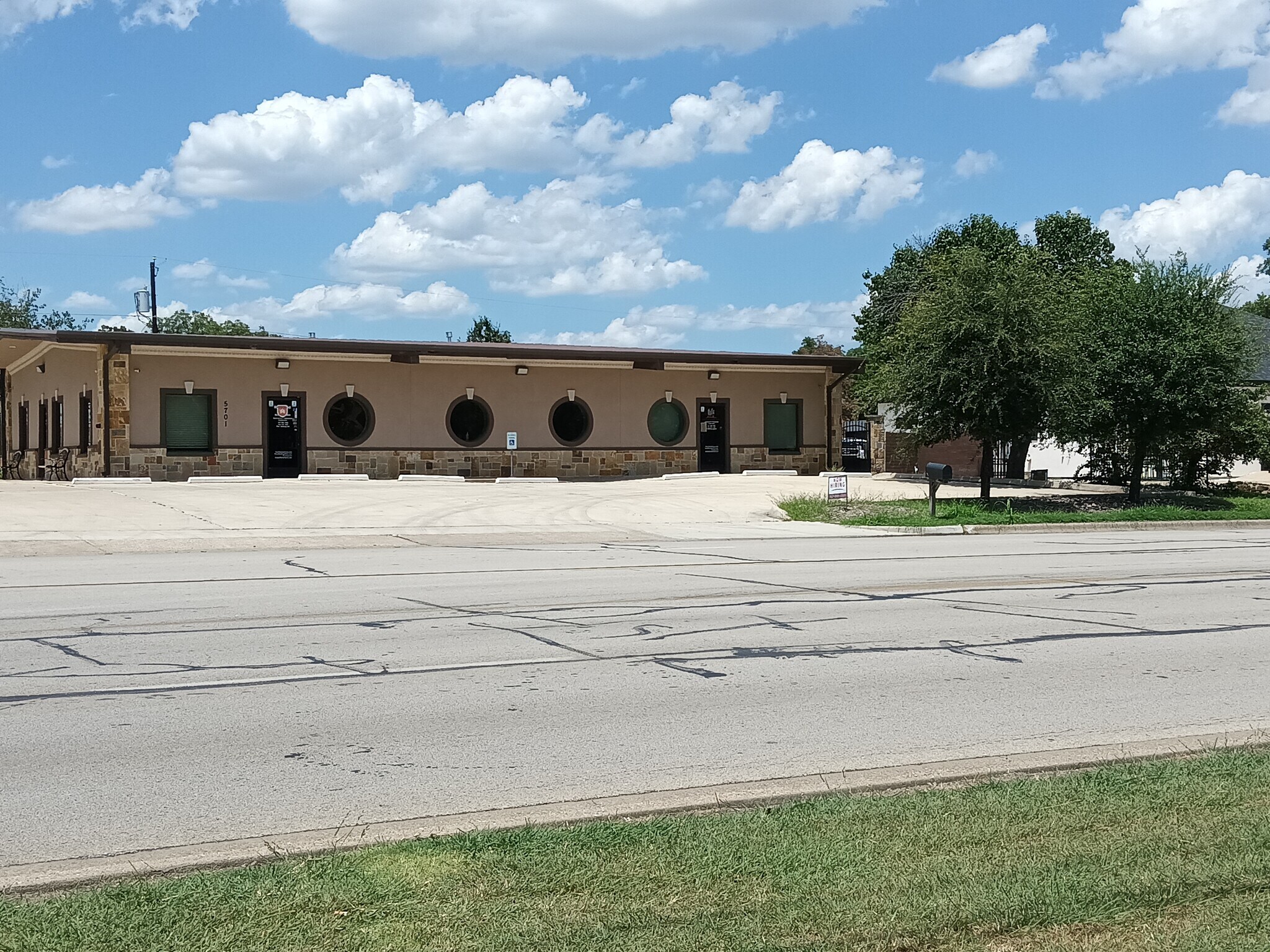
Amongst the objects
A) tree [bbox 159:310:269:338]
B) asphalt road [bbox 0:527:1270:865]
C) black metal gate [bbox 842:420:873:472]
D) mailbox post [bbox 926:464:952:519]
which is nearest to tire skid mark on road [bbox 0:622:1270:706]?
asphalt road [bbox 0:527:1270:865]

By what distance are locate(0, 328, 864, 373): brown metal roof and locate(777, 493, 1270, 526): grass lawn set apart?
990 centimetres

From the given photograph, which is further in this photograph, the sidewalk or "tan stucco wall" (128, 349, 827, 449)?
"tan stucco wall" (128, 349, 827, 449)

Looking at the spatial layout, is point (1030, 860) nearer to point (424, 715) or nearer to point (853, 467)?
point (424, 715)

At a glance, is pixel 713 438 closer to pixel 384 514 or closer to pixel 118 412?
pixel 384 514

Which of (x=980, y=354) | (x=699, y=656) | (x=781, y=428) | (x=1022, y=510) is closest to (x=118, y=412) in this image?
(x=781, y=428)

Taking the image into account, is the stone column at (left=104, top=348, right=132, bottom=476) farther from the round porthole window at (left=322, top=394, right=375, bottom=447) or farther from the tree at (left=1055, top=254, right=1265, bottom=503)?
the tree at (left=1055, top=254, right=1265, bottom=503)

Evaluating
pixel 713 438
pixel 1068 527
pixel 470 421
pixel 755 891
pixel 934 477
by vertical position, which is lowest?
pixel 755 891

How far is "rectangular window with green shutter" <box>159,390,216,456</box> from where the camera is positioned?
34.3m

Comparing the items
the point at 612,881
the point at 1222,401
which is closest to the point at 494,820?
the point at 612,881

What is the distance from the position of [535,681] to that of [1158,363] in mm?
22222

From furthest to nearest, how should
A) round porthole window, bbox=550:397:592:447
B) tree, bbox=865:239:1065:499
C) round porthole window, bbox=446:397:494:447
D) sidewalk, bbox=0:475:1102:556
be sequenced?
round porthole window, bbox=550:397:592:447, round porthole window, bbox=446:397:494:447, tree, bbox=865:239:1065:499, sidewalk, bbox=0:475:1102:556

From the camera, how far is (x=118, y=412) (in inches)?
1316

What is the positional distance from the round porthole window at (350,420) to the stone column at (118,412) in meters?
5.45

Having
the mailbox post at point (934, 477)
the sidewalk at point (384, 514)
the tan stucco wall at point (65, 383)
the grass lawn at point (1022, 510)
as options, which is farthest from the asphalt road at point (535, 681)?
the tan stucco wall at point (65, 383)
